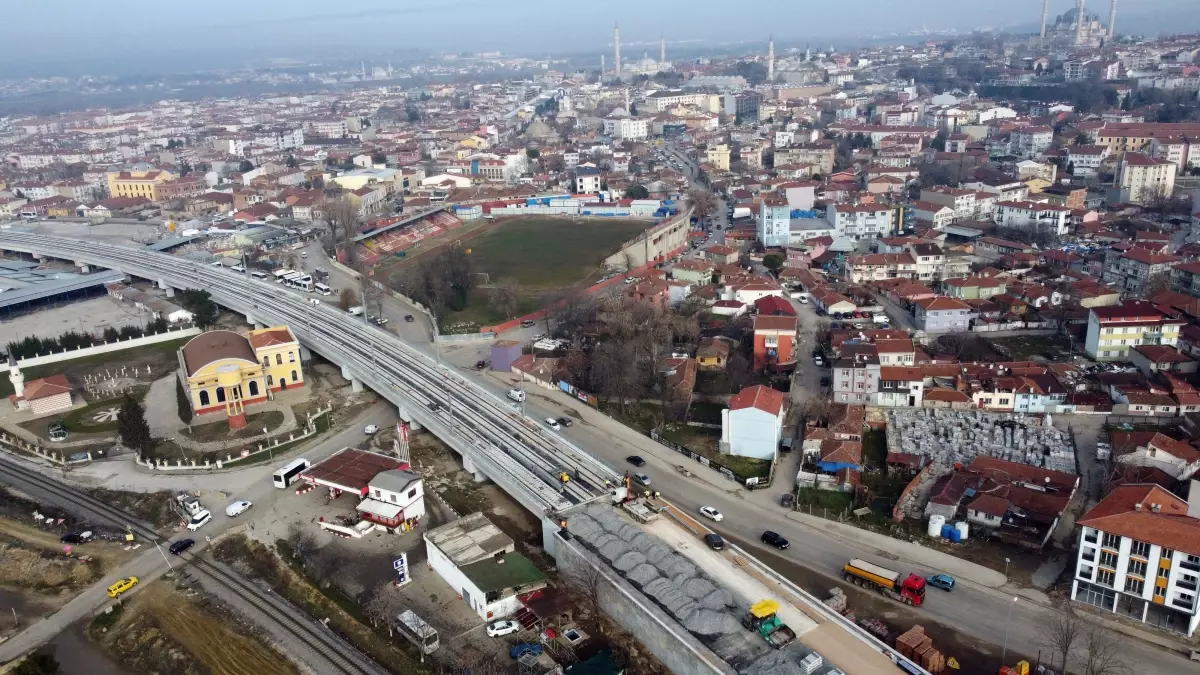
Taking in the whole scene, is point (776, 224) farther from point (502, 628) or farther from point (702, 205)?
point (502, 628)

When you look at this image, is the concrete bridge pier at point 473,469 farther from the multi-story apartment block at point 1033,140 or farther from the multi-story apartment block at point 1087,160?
the multi-story apartment block at point 1033,140

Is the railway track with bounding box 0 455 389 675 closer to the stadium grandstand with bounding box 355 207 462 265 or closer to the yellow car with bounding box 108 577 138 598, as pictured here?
the yellow car with bounding box 108 577 138 598

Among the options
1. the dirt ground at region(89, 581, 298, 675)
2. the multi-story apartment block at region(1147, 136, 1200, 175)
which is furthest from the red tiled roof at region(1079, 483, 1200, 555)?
the multi-story apartment block at region(1147, 136, 1200, 175)

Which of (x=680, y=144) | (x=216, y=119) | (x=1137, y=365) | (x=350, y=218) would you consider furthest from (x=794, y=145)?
(x=216, y=119)

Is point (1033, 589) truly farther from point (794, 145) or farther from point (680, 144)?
point (680, 144)

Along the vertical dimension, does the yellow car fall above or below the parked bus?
below

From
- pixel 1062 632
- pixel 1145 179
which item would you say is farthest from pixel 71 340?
pixel 1145 179
